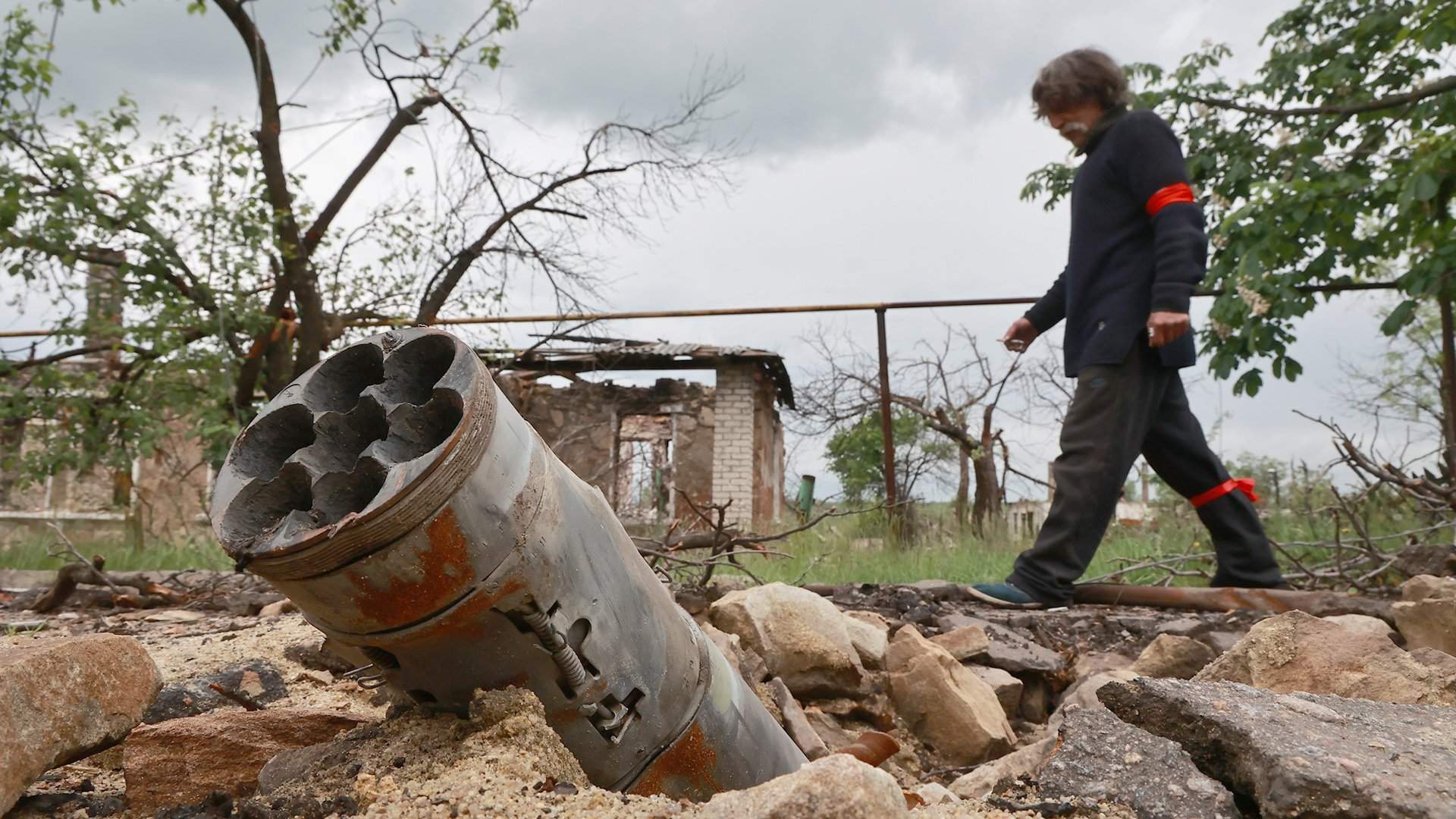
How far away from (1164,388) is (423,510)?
313 centimetres

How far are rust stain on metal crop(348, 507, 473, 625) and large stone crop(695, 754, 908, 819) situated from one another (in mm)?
351

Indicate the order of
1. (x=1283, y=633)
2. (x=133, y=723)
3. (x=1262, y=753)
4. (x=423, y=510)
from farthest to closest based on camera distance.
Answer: (x=1283, y=633)
(x=133, y=723)
(x=1262, y=753)
(x=423, y=510)

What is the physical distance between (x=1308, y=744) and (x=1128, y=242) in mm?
2662

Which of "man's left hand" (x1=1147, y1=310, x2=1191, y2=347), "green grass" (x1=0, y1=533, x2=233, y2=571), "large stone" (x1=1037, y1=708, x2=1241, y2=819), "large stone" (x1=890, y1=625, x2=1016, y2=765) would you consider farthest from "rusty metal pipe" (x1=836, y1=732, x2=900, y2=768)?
"green grass" (x1=0, y1=533, x2=233, y2=571)

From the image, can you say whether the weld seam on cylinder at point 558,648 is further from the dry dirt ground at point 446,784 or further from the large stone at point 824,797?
the large stone at point 824,797

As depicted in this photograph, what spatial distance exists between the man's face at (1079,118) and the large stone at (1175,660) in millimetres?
2015

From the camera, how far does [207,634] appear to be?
8.55 ft

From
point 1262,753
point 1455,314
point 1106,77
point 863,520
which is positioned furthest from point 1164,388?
point 1455,314

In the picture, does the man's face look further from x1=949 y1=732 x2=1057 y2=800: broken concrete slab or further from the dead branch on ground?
x1=949 y1=732 x2=1057 y2=800: broken concrete slab

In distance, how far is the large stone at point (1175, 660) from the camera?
2.50m

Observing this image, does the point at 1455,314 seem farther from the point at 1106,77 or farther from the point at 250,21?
the point at 250,21

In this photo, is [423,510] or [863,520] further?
[863,520]

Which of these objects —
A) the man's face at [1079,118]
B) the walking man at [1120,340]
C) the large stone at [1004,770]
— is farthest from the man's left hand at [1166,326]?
the large stone at [1004,770]

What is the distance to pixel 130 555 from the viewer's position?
18.5ft
